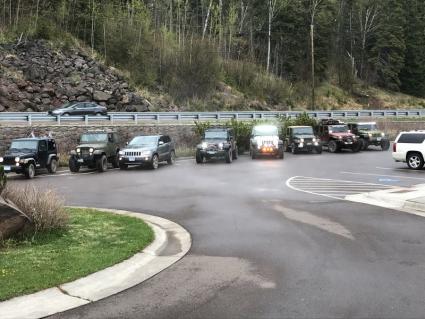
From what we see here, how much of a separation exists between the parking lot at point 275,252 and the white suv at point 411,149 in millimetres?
4099

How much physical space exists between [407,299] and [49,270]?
15.7ft

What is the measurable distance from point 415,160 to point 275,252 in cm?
1662

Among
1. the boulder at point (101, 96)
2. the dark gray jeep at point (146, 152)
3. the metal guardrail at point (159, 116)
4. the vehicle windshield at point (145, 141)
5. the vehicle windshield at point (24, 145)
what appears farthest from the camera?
the boulder at point (101, 96)

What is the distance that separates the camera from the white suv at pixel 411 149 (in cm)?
2298

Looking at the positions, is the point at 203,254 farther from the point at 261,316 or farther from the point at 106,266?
the point at 261,316

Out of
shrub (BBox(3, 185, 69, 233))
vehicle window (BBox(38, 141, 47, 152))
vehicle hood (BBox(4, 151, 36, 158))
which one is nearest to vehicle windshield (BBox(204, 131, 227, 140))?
vehicle window (BBox(38, 141, 47, 152))

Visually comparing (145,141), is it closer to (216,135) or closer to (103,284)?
(216,135)

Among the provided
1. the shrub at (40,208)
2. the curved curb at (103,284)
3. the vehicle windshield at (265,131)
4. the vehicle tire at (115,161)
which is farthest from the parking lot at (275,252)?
the vehicle windshield at (265,131)

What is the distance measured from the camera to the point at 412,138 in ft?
76.1

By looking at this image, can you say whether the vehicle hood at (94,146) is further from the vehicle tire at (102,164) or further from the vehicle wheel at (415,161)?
the vehicle wheel at (415,161)

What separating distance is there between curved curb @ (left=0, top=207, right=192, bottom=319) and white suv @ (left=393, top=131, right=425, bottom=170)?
16.2 metres

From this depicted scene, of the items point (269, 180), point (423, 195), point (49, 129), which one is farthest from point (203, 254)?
point (49, 129)

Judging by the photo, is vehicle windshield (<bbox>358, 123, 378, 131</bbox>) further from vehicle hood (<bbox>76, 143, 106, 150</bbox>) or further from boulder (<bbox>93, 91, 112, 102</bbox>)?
boulder (<bbox>93, 91, 112, 102</bbox>)

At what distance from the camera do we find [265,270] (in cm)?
761
